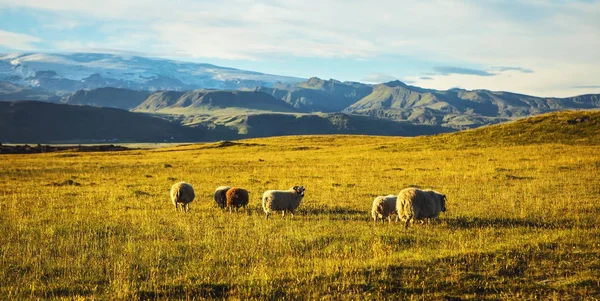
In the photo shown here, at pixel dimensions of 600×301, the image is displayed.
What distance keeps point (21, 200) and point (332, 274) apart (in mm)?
21415

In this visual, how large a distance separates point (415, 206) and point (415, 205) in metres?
0.04

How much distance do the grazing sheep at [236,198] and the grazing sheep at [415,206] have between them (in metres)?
7.92

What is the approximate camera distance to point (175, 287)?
10227 mm

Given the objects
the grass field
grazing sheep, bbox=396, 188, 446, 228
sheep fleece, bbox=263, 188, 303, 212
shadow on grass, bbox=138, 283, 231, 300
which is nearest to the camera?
shadow on grass, bbox=138, 283, 231, 300

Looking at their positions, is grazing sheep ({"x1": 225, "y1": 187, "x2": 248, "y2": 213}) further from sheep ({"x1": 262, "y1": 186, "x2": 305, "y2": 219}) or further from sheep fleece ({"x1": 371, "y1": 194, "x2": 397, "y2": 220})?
sheep fleece ({"x1": 371, "y1": 194, "x2": 397, "y2": 220})

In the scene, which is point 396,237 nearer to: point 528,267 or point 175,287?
point 528,267

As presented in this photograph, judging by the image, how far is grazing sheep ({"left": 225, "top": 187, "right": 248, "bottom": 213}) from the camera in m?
21.4

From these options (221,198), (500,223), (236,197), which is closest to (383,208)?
(500,223)

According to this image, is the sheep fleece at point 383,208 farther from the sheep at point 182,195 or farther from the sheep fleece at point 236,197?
the sheep at point 182,195

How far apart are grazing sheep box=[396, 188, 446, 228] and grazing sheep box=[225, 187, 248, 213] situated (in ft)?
26.0

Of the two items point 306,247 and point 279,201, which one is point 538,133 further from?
point 306,247

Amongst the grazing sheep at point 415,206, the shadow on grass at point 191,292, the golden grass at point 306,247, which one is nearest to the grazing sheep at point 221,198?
the golden grass at point 306,247

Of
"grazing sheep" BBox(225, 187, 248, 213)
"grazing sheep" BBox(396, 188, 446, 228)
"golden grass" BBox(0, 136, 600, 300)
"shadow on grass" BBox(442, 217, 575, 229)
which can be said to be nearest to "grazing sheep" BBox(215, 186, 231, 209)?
"grazing sheep" BBox(225, 187, 248, 213)

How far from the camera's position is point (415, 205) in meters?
17.0
